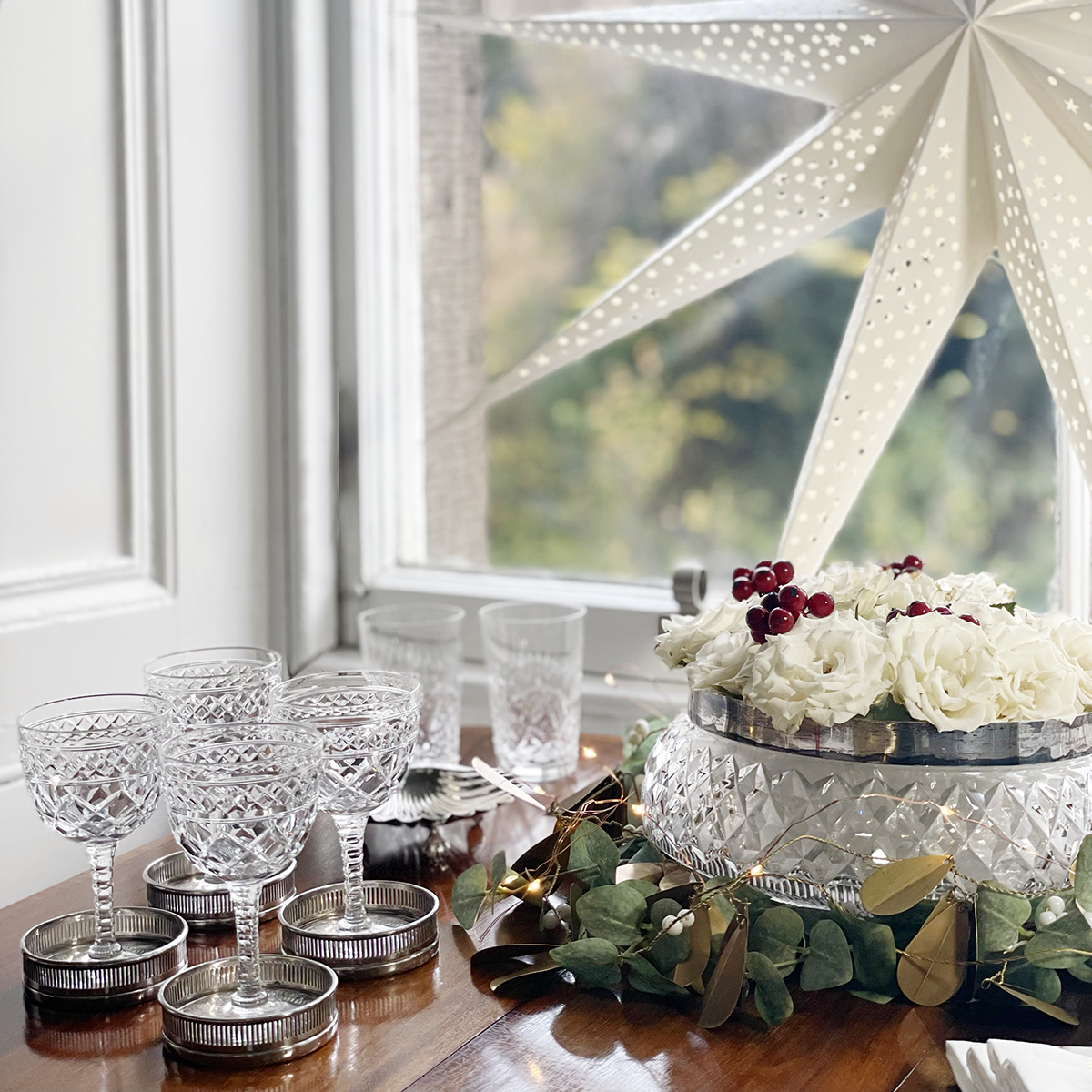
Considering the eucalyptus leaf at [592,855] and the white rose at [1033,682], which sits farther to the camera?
the eucalyptus leaf at [592,855]

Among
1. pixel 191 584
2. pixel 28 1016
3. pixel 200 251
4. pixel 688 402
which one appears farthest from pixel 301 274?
pixel 28 1016

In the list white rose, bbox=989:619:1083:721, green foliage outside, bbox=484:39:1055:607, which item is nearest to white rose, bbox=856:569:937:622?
white rose, bbox=989:619:1083:721

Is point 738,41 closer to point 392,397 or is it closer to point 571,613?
point 571,613

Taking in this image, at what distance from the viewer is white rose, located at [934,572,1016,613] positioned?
0.87m

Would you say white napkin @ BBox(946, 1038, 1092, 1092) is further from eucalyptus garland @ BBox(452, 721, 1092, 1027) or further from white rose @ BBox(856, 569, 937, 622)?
white rose @ BBox(856, 569, 937, 622)

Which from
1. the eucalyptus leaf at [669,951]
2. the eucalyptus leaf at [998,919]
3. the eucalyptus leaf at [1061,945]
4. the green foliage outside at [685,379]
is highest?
the green foliage outside at [685,379]

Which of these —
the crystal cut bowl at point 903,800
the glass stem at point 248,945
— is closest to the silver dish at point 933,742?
the crystal cut bowl at point 903,800

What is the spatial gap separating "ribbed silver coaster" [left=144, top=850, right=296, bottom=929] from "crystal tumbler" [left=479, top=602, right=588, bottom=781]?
0.35m

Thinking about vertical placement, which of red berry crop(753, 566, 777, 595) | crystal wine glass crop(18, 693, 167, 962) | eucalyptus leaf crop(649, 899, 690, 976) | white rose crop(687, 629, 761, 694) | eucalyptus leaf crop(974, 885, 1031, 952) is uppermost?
red berry crop(753, 566, 777, 595)

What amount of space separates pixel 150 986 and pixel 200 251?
1047 mm

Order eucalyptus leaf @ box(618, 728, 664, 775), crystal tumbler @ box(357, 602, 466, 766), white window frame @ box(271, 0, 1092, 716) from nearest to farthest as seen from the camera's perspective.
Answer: eucalyptus leaf @ box(618, 728, 664, 775)
crystal tumbler @ box(357, 602, 466, 766)
white window frame @ box(271, 0, 1092, 716)

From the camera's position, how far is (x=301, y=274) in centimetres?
171

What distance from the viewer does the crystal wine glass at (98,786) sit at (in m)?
0.78

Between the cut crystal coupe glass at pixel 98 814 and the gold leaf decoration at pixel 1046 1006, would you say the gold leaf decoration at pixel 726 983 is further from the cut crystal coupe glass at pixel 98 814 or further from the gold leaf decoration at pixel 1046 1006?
the cut crystal coupe glass at pixel 98 814
